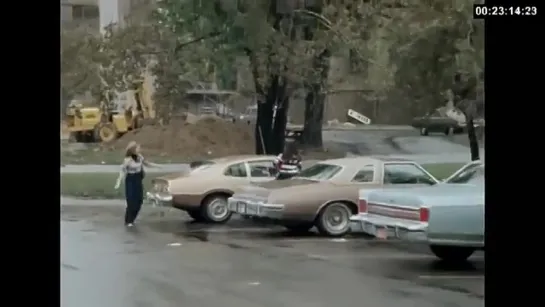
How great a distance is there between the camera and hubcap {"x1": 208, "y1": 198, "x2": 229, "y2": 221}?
8.25 feet

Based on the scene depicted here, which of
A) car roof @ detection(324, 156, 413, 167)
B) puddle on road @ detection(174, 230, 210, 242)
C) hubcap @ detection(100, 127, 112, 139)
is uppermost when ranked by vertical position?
hubcap @ detection(100, 127, 112, 139)

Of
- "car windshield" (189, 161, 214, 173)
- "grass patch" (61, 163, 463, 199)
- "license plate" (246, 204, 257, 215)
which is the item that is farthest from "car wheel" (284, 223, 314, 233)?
"grass patch" (61, 163, 463, 199)

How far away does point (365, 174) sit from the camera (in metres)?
2.53

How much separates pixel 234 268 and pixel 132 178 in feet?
1.38

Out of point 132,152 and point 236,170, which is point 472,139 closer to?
point 236,170

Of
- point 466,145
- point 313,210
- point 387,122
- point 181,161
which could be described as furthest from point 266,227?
point 466,145

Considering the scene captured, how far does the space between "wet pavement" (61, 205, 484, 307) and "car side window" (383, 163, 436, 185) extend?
202mm

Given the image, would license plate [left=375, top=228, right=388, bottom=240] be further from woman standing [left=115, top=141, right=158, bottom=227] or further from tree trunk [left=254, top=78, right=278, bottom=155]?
woman standing [left=115, top=141, right=158, bottom=227]

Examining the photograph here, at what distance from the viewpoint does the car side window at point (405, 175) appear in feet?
8.29

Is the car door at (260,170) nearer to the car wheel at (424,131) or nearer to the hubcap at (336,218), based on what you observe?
the hubcap at (336,218)

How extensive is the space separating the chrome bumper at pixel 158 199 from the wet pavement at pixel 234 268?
20 mm
